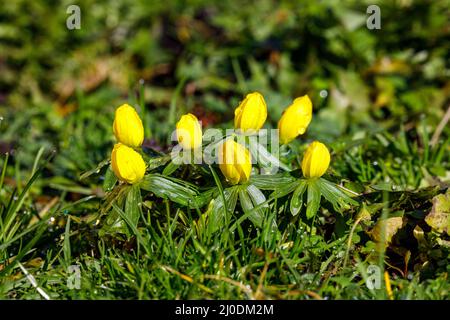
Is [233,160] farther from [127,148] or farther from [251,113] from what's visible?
[127,148]

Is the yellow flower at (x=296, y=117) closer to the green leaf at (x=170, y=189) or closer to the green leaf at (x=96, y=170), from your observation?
the green leaf at (x=170, y=189)

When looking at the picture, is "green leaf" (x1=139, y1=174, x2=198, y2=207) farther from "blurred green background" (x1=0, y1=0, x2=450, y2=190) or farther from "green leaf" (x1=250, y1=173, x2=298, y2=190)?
"blurred green background" (x1=0, y1=0, x2=450, y2=190)

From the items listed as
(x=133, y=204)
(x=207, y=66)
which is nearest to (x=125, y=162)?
(x=133, y=204)

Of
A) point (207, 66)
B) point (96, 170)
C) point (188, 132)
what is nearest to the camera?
point (188, 132)

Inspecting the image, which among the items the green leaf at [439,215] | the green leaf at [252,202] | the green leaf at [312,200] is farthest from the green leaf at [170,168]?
the green leaf at [439,215]
